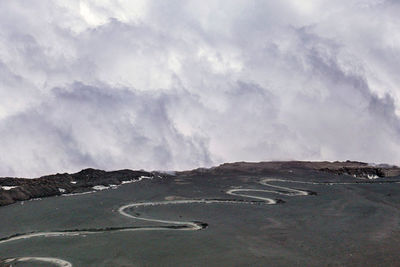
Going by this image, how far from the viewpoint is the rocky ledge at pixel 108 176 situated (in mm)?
73181

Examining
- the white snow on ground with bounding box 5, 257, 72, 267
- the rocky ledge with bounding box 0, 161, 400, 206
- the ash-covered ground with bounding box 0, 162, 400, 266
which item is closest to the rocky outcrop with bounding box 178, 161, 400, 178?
the rocky ledge with bounding box 0, 161, 400, 206

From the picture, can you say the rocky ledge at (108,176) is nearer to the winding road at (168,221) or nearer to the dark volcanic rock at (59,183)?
the dark volcanic rock at (59,183)

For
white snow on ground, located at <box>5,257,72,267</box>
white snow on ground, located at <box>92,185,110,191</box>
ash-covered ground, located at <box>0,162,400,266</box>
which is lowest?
white snow on ground, located at <box>5,257,72,267</box>

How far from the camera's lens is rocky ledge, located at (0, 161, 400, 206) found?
2881 inches

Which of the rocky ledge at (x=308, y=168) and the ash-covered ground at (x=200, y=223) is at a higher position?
the rocky ledge at (x=308, y=168)

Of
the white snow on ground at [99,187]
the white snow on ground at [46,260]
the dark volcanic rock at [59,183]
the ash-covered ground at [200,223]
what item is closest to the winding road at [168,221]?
the white snow on ground at [46,260]

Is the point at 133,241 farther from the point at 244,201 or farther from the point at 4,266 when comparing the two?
the point at 244,201

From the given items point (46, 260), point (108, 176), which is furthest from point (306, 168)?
point (46, 260)

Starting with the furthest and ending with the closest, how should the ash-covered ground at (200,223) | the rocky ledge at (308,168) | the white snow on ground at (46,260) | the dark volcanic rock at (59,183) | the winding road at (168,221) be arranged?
the rocky ledge at (308,168), the dark volcanic rock at (59,183), the winding road at (168,221), the ash-covered ground at (200,223), the white snow on ground at (46,260)

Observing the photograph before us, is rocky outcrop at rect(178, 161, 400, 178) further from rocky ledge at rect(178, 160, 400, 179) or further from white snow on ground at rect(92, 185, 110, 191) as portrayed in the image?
white snow on ground at rect(92, 185, 110, 191)

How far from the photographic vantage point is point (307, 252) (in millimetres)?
35281

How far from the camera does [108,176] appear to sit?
94312 millimetres

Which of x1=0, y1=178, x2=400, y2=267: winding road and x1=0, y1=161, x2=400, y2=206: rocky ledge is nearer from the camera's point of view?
x1=0, y1=178, x2=400, y2=267: winding road

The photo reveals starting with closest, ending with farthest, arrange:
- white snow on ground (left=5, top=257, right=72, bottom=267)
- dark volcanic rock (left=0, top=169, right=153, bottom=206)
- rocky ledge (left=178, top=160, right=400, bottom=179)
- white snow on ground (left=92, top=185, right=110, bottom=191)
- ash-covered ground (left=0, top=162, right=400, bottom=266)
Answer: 1. white snow on ground (left=5, top=257, right=72, bottom=267)
2. ash-covered ground (left=0, top=162, right=400, bottom=266)
3. dark volcanic rock (left=0, top=169, right=153, bottom=206)
4. white snow on ground (left=92, top=185, right=110, bottom=191)
5. rocky ledge (left=178, top=160, right=400, bottom=179)
